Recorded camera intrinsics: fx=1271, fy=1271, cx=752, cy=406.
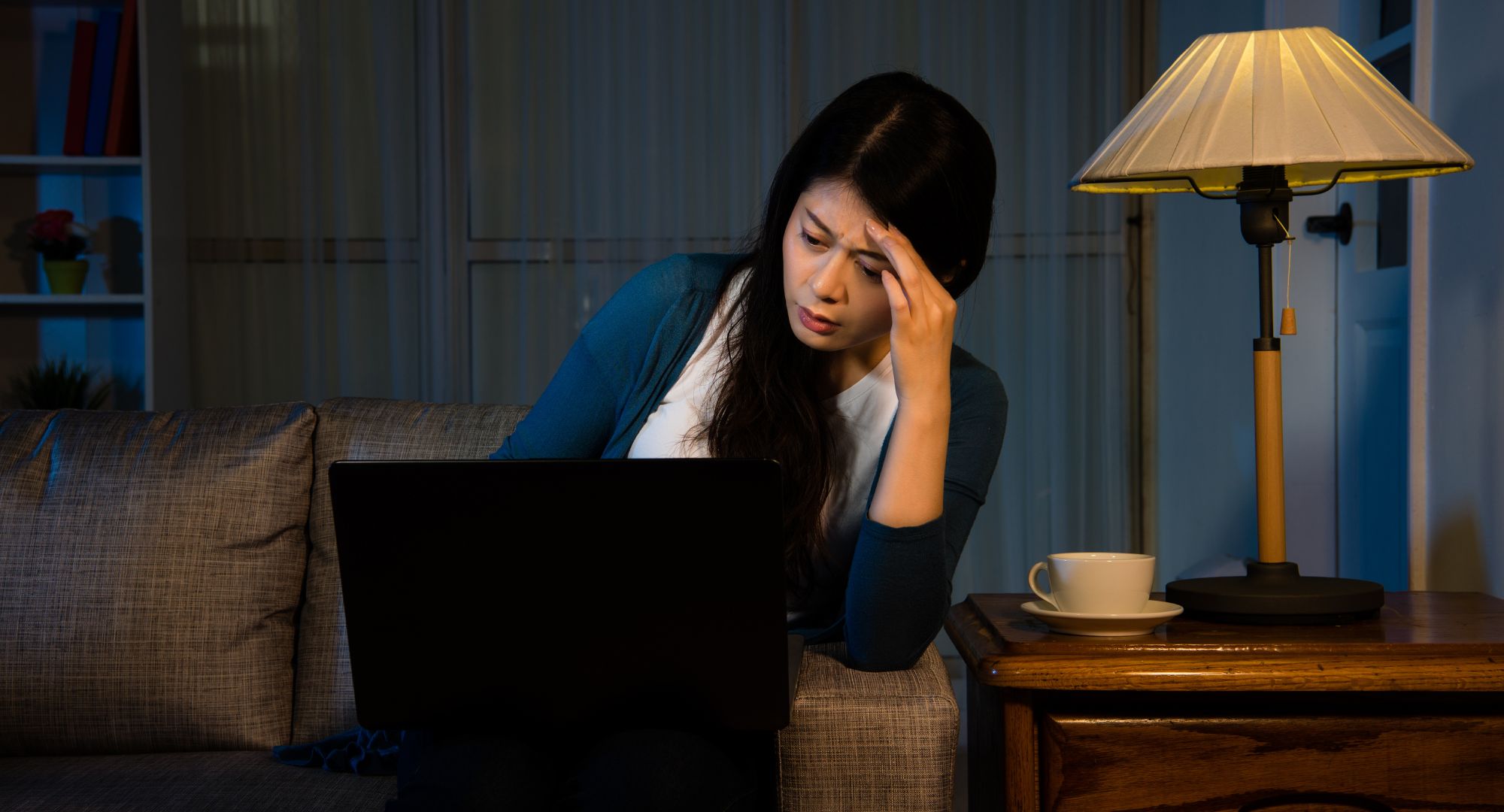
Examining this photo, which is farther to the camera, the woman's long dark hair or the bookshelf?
the bookshelf

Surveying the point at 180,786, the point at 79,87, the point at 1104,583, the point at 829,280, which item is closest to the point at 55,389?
the point at 79,87

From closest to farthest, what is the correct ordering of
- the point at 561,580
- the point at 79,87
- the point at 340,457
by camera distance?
the point at 561,580 < the point at 340,457 < the point at 79,87

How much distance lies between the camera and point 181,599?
1.48 metres

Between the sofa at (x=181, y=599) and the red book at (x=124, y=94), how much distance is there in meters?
1.61

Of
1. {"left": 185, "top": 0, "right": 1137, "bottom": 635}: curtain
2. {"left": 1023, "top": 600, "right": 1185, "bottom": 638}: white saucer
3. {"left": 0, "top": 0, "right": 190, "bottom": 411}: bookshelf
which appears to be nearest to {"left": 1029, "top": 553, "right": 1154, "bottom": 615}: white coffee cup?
{"left": 1023, "top": 600, "right": 1185, "bottom": 638}: white saucer

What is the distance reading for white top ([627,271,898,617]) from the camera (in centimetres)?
135

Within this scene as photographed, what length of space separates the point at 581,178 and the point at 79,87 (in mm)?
1197

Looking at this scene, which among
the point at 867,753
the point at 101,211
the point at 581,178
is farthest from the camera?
the point at 581,178

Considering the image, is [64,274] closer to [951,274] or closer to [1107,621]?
[951,274]

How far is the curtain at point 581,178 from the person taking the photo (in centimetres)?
334

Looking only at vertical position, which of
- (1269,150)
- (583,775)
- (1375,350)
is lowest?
(583,775)

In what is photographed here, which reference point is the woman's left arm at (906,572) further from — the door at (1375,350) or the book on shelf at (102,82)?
the book on shelf at (102,82)

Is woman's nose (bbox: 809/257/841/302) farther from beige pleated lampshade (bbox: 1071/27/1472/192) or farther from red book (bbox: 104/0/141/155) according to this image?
red book (bbox: 104/0/141/155)

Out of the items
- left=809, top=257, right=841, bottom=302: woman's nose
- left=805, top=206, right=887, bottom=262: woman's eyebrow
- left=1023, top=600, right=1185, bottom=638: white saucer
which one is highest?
left=805, top=206, right=887, bottom=262: woman's eyebrow
